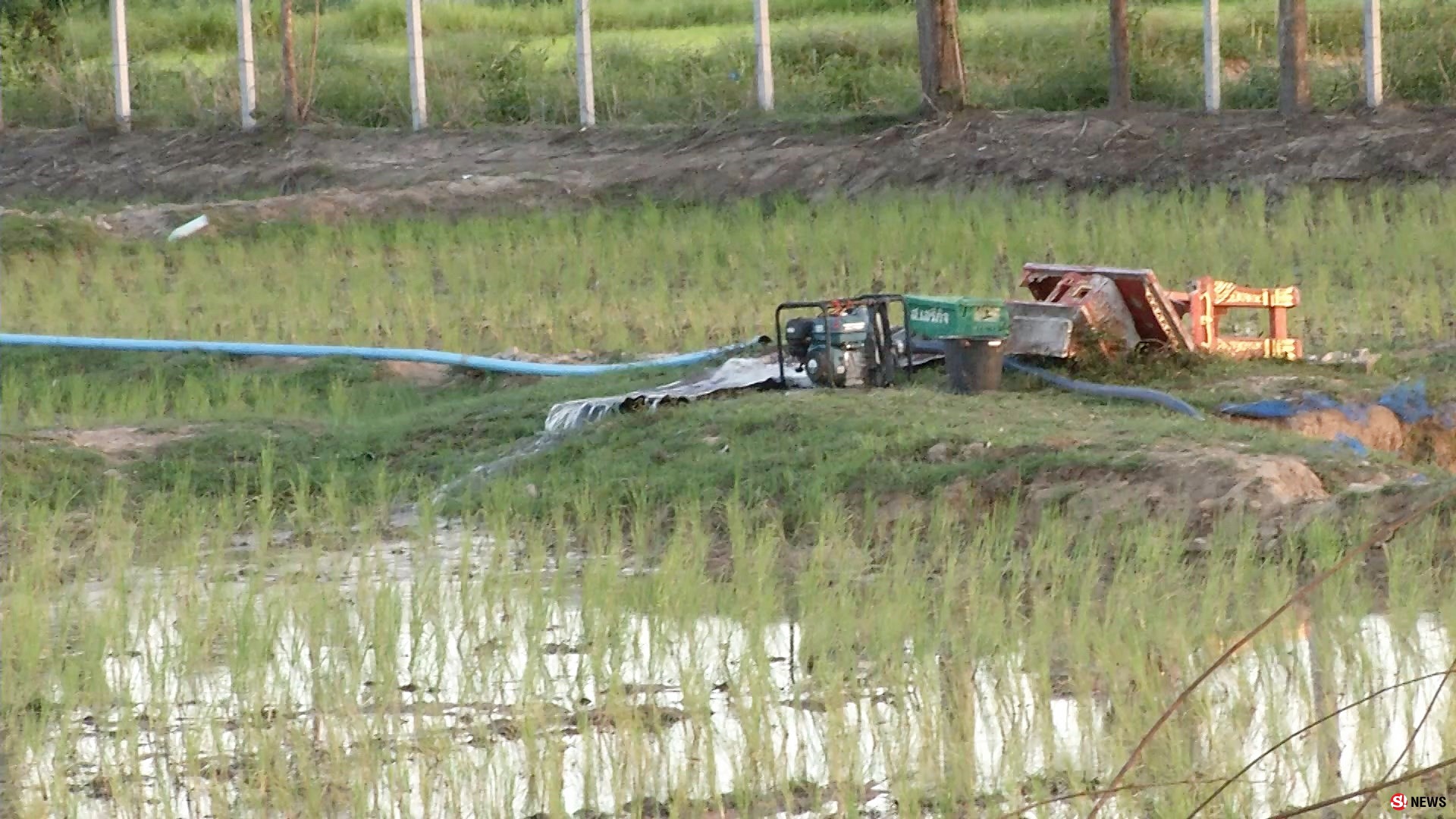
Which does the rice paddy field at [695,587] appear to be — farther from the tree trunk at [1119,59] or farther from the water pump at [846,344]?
the tree trunk at [1119,59]

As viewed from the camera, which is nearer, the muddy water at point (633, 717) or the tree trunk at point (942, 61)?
the muddy water at point (633, 717)

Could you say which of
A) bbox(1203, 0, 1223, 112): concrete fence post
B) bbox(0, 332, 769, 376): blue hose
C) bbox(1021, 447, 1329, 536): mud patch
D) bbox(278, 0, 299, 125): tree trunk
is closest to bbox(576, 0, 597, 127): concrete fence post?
bbox(278, 0, 299, 125): tree trunk

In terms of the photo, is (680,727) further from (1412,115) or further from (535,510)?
(1412,115)

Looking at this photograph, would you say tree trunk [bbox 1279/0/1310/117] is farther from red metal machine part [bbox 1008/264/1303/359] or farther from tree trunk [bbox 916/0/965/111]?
red metal machine part [bbox 1008/264/1303/359]

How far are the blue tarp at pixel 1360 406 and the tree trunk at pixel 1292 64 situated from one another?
23.5 feet

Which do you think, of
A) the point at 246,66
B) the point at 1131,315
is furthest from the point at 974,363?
the point at 246,66

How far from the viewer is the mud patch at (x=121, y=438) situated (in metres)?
8.27

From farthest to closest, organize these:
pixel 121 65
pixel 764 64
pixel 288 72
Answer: pixel 121 65
pixel 288 72
pixel 764 64

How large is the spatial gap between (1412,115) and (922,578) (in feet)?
32.7

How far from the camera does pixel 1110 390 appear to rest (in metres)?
7.87

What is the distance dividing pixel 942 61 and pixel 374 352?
7067mm

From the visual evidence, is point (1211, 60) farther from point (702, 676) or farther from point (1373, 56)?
point (702, 676)

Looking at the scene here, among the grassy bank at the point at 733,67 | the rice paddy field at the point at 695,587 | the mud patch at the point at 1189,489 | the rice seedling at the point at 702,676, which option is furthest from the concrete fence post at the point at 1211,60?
the rice seedling at the point at 702,676

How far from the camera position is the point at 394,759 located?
4461 mm
